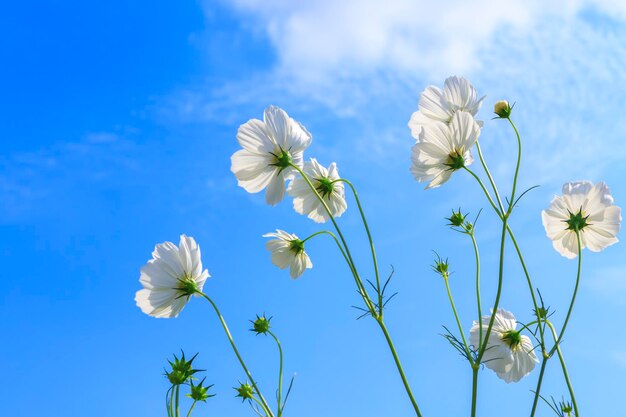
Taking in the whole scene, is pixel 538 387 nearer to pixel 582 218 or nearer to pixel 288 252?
pixel 582 218

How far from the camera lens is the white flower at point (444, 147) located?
63.2 inches

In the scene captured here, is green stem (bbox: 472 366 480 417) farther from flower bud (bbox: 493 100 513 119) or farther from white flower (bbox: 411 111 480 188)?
flower bud (bbox: 493 100 513 119)

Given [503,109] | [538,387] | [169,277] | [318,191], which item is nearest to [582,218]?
[503,109]

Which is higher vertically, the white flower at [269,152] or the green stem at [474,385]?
the white flower at [269,152]

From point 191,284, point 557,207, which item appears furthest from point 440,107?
point 191,284

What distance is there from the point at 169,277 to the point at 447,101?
2.75 feet

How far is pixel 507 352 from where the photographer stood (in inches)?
69.5

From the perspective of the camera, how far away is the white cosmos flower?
1828 mm

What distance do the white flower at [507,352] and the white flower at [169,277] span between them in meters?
0.73

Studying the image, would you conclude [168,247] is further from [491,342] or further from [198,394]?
[491,342]

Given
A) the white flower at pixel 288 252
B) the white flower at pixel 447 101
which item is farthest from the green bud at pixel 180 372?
the white flower at pixel 447 101

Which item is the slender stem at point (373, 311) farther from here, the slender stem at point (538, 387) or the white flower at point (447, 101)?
the white flower at point (447, 101)

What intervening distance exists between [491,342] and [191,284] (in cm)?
78

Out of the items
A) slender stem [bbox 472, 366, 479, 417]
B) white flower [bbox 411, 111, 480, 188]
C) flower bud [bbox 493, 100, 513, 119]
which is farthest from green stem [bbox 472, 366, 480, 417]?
flower bud [bbox 493, 100, 513, 119]
